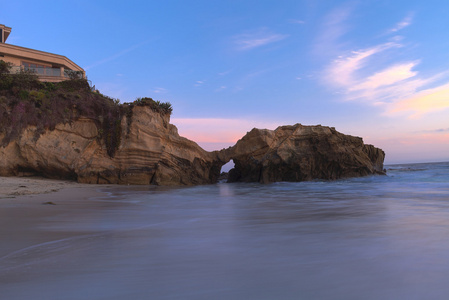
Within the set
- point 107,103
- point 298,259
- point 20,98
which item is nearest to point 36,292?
point 298,259

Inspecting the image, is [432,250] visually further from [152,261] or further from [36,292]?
[36,292]

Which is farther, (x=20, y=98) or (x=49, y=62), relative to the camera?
(x=49, y=62)

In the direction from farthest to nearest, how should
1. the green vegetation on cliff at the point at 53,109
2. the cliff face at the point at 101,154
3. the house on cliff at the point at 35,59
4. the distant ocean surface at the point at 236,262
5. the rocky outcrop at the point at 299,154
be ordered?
the house on cliff at the point at 35,59 < the rocky outcrop at the point at 299,154 < the green vegetation on cliff at the point at 53,109 < the cliff face at the point at 101,154 < the distant ocean surface at the point at 236,262

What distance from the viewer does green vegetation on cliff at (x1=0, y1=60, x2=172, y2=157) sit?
15375mm

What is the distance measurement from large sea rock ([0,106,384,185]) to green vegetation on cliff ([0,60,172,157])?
31 centimetres

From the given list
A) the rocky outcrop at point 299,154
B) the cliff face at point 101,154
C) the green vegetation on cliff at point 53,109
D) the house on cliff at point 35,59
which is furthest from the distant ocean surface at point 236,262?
the house on cliff at point 35,59

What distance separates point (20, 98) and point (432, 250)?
1887 centimetres

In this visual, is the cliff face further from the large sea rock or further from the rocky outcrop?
the rocky outcrop

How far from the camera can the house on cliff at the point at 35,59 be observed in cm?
2329

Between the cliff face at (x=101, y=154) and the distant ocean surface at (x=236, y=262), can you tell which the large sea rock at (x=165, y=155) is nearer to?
the cliff face at (x=101, y=154)

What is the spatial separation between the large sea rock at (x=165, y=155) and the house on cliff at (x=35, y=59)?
31.5 feet

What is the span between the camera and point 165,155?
16578 millimetres

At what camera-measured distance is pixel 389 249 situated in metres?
2.95

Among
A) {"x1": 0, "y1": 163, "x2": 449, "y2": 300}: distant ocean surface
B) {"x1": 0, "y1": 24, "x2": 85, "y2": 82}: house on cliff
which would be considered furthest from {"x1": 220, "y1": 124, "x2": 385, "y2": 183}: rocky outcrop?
{"x1": 0, "y1": 24, "x2": 85, "y2": 82}: house on cliff
